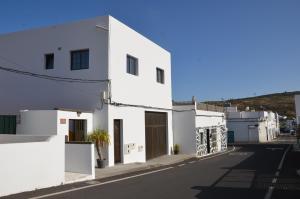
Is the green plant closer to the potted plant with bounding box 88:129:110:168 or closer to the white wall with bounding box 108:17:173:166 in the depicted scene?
the potted plant with bounding box 88:129:110:168

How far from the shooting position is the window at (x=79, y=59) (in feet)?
63.5

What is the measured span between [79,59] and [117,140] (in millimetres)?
4848

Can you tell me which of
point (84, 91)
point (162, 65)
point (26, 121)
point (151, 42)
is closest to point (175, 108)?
point (162, 65)

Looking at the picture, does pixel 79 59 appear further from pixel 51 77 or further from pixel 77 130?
pixel 77 130

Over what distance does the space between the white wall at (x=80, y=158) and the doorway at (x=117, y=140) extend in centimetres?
483

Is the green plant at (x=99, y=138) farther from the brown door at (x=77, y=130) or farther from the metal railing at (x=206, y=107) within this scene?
the metal railing at (x=206, y=107)

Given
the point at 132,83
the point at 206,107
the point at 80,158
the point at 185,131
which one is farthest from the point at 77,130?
the point at 206,107

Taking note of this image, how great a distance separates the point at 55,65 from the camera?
1975 centimetres

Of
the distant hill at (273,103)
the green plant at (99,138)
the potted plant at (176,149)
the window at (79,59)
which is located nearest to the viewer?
the green plant at (99,138)

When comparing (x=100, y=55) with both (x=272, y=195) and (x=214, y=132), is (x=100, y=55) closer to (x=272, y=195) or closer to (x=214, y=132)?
(x=272, y=195)

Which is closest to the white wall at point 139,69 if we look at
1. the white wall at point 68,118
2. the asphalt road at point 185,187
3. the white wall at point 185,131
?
the white wall at point 185,131

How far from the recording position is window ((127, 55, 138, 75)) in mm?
21203

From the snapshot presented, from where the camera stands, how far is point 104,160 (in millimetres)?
17250

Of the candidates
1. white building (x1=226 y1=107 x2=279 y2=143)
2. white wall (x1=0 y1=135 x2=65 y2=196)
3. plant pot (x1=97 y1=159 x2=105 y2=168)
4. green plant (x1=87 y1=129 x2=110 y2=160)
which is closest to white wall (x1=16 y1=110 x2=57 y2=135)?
green plant (x1=87 y1=129 x2=110 y2=160)
